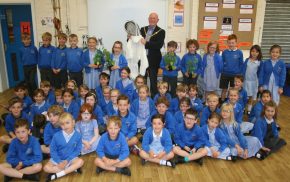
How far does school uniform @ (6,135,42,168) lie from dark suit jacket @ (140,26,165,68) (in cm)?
273

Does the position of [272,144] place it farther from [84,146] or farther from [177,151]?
[84,146]

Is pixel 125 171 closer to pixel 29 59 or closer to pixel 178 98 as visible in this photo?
pixel 178 98

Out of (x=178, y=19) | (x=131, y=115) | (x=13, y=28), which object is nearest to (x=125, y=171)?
(x=131, y=115)

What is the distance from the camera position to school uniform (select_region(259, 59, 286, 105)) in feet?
15.4

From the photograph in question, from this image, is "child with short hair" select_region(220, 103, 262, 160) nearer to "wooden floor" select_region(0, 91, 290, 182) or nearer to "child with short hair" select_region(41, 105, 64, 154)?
"wooden floor" select_region(0, 91, 290, 182)

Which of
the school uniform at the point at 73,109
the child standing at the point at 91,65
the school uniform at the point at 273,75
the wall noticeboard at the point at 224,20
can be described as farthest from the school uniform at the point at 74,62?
the school uniform at the point at 273,75

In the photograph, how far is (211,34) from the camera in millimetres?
6477

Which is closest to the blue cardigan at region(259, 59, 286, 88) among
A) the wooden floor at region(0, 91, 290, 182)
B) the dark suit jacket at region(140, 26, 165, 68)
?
the wooden floor at region(0, 91, 290, 182)

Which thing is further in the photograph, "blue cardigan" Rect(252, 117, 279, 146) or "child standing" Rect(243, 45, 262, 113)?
"child standing" Rect(243, 45, 262, 113)

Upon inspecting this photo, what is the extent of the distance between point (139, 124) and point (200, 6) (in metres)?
3.34

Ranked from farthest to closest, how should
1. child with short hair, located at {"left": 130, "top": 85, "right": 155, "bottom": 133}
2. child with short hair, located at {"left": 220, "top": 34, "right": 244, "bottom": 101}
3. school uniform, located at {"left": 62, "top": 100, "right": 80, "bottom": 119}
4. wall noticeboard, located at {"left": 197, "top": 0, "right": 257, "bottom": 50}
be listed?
wall noticeboard, located at {"left": 197, "top": 0, "right": 257, "bottom": 50}
child with short hair, located at {"left": 220, "top": 34, "right": 244, "bottom": 101}
child with short hair, located at {"left": 130, "top": 85, "right": 155, "bottom": 133}
school uniform, located at {"left": 62, "top": 100, "right": 80, "bottom": 119}

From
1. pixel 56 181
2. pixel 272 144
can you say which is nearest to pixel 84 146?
pixel 56 181

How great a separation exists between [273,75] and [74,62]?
3.44m

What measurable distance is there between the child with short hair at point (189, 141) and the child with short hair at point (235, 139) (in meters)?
0.36
